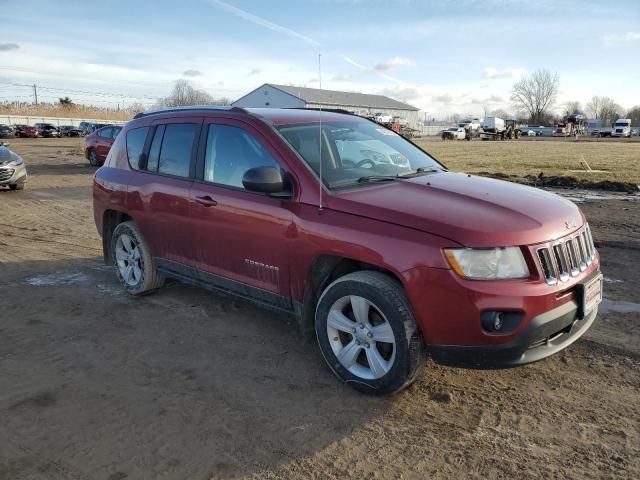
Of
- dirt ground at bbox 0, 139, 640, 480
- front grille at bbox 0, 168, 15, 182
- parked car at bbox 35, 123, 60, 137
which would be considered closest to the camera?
dirt ground at bbox 0, 139, 640, 480

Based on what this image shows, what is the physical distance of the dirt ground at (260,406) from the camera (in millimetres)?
2777

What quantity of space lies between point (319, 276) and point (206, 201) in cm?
130

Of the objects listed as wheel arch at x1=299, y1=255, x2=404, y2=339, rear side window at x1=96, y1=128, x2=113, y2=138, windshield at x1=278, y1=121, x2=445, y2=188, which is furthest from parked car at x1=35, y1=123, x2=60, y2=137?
wheel arch at x1=299, y1=255, x2=404, y2=339

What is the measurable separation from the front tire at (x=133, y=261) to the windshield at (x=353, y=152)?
2.14 m

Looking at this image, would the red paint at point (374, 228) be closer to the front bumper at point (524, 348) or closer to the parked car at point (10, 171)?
the front bumper at point (524, 348)

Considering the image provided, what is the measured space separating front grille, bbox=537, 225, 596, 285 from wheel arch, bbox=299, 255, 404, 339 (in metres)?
1.06

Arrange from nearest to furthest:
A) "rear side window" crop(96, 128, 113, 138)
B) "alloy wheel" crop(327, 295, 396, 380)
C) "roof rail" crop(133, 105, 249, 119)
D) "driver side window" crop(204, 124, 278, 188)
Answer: "alloy wheel" crop(327, 295, 396, 380) → "driver side window" crop(204, 124, 278, 188) → "roof rail" crop(133, 105, 249, 119) → "rear side window" crop(96, 128, 113, 138)

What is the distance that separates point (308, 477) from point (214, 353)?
1681 millimetres

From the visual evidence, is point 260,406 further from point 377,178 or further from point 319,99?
point 319,99

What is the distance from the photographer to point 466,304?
9.66 feet

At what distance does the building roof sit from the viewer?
72625 millimetres


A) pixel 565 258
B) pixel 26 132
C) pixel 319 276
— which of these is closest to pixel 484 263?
pixel 565 258

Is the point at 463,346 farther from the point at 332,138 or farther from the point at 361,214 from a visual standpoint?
the point at 332,138

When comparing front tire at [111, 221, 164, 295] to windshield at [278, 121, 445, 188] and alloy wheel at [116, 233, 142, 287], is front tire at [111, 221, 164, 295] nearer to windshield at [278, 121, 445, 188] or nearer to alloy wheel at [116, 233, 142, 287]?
alloy wheel at [116, 233, 142, 287]
